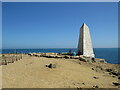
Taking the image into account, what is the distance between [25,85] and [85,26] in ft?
57.2

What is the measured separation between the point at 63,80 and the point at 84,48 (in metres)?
13.0

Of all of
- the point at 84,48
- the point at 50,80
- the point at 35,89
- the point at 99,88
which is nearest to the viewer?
the point at 35,89

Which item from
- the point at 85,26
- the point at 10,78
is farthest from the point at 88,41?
the point at 10,78

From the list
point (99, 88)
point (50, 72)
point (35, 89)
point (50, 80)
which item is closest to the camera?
point (35, 89)

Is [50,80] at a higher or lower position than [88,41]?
lower

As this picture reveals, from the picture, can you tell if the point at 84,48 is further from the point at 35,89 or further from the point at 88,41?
the point at 35,89

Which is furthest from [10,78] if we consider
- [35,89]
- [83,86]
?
[83,86]

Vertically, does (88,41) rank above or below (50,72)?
above

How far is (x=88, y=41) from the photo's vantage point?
75.2 ft

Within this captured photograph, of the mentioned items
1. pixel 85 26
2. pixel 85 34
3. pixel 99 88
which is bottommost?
pixel 99 88

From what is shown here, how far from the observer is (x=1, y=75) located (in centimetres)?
984

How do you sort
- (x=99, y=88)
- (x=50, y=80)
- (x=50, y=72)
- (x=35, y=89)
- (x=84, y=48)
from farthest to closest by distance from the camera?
(x=84, y=48)
(x=50, y=72)
(x=50, y=80)
(x=99, y=88)
(x=35, y=89)

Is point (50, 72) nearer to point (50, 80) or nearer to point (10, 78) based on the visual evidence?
point (50, 80)

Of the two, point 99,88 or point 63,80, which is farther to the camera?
point 63,80
